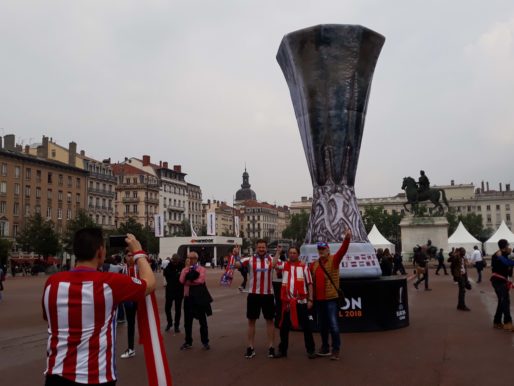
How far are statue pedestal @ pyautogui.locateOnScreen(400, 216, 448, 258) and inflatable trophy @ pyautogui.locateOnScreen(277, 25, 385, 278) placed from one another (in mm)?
29000

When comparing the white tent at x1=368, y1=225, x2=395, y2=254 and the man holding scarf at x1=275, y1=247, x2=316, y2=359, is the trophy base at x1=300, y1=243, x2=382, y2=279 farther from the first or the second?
the white tent at x1=368, y1=225, x2=395, y2=254

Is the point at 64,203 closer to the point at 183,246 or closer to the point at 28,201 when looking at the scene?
the point at 28,201

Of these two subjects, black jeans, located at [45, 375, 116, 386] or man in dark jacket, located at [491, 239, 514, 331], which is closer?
black jeans, located at [45, 375, 116, 386]

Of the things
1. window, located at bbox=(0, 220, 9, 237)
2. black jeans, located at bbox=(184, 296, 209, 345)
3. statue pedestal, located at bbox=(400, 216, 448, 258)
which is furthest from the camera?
window, located at bbox=(0, 220, 9, 237)

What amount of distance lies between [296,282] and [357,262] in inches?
131

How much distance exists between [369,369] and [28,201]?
65362 millimetres

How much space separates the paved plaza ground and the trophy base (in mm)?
1296

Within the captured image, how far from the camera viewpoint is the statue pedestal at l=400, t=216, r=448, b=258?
1508 inches

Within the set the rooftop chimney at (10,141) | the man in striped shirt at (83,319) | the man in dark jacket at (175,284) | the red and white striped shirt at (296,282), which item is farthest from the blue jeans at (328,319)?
the rooftop chimney at (10,141)

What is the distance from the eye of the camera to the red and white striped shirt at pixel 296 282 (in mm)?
7527

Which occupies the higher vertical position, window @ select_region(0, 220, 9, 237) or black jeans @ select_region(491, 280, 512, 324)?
window @ select_region(0, 220, 9, 237)

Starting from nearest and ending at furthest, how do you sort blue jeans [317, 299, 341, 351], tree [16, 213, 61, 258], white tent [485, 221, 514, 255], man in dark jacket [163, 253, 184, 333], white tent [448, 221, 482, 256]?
blue jeans [317, 299, 341, 351]
man in dark jacket [163, 253, 184, 333]
white tent [448, 221, 482, 256]
white tent [485, 221, 514, 255]
tree [16, 213, 61, 258]

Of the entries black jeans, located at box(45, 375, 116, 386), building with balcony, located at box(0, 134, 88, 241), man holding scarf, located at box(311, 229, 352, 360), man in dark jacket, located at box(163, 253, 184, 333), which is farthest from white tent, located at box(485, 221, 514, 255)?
building with balcony, located at box(0, 134, 88, 241)

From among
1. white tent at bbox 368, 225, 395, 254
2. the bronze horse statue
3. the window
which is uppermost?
the bronze horse statue
